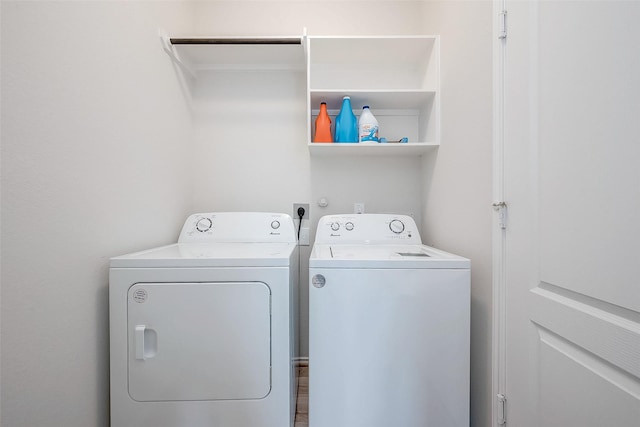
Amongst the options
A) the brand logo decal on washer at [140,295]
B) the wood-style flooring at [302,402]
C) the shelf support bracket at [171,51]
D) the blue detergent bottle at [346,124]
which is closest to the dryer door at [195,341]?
the brand logo decal on washer at [140,295]

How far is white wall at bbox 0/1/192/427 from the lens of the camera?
0.81 meters

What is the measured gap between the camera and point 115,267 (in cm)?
108

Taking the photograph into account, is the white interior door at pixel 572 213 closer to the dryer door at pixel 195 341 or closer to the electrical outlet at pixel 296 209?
the dryer door at pixel 195 341

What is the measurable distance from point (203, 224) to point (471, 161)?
1.58 m

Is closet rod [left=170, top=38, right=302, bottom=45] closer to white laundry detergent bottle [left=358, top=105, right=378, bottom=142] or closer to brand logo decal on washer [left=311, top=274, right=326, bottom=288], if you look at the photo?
white laundry detergent bottle [left=358, top=105, right=378, bottom=142]

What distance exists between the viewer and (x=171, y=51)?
166cm

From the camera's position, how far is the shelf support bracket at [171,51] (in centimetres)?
157

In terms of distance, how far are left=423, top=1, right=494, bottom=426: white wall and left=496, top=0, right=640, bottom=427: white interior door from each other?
5.1 inches

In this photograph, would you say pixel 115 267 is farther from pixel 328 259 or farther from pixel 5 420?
pixel 328 259

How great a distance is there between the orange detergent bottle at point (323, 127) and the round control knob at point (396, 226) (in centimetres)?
69

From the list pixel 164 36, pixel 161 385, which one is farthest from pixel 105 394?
pixel 164 36

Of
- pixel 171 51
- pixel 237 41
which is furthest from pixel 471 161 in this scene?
pixel 171 51

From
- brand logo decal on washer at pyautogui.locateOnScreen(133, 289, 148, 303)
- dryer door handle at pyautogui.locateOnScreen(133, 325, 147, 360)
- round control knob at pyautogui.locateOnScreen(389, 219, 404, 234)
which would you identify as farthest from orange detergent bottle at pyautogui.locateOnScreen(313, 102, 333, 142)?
dryer door handle at pyautogui.locateOnScreen(133, 325, 147, 360)

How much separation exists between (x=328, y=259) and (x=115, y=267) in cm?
86
